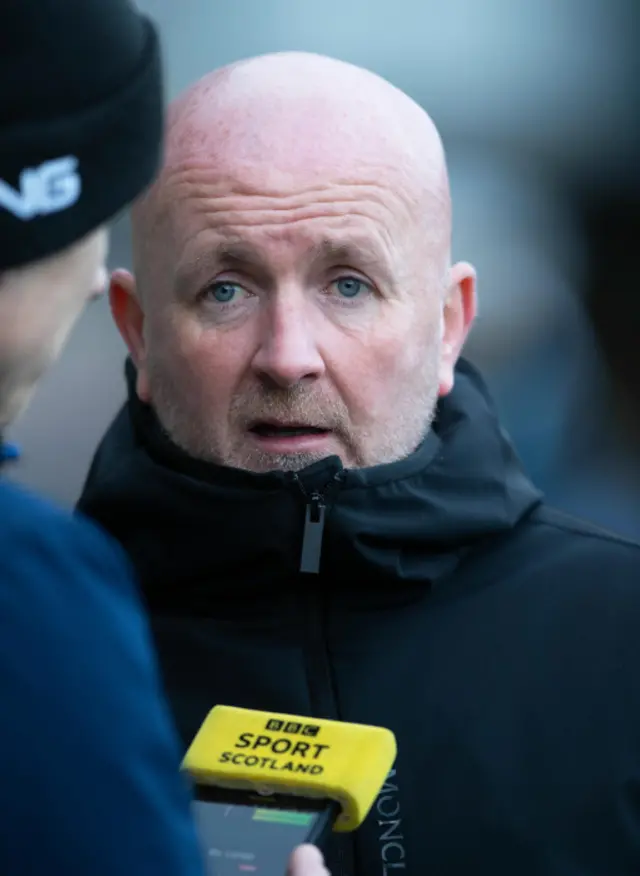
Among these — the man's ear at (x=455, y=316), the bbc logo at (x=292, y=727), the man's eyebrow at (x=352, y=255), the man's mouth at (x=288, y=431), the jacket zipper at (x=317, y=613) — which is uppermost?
the man's eyebrow at (x=352, y=255)

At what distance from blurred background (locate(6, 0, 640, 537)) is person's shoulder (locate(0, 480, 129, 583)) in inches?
141

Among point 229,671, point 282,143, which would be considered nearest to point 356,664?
point 229,671

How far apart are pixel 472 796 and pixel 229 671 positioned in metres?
0.42

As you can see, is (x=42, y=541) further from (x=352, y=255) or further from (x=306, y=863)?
(x=352, y=255)

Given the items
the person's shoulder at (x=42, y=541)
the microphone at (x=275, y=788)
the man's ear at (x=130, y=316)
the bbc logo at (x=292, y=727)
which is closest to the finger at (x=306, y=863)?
the microphone at (x=275, y=788)

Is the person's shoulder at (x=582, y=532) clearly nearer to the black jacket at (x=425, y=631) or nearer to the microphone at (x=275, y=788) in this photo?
the black jacket at (x=425, y=631)

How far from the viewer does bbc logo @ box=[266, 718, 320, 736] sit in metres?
1.89

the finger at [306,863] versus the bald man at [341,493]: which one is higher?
the finger at [306,863]

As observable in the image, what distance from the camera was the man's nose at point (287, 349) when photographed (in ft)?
8.07

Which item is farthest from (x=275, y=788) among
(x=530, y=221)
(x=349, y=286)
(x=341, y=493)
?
(x=530, y=221)

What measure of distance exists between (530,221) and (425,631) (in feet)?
11.3

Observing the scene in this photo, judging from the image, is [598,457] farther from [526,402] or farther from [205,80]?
[205,80]

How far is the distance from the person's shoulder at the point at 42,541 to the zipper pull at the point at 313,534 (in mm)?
1208

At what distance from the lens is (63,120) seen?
1355mm
